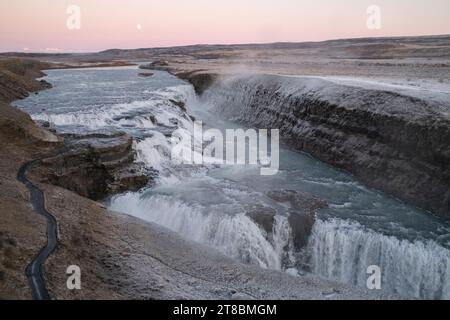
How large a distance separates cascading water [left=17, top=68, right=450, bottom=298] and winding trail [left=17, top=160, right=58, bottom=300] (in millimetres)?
3223

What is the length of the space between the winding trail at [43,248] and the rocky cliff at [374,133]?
1226cm

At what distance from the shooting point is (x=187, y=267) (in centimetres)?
927

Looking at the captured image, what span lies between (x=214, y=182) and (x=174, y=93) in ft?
68.2

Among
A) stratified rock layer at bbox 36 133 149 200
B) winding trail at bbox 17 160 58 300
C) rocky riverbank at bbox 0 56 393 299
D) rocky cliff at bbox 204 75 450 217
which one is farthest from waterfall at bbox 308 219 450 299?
stratified rock layer at bbox 36 133 149 200

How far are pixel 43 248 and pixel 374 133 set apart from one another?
14.2m

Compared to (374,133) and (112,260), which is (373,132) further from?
(112,260)

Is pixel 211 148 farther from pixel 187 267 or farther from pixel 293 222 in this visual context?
pixel 187 267

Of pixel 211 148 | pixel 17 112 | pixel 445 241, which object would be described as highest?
pixel 17 112

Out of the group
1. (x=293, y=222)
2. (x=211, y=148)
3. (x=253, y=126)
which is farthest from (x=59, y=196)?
(x=253, y=126)

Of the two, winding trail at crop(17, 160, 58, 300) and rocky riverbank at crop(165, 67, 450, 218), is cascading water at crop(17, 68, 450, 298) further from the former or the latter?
winding trail at crop(17, 160, 58, 300)

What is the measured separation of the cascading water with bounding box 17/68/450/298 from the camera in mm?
11109

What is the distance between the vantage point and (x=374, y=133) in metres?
17.4

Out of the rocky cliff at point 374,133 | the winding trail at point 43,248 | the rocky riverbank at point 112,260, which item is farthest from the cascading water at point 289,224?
the winding trail at point 43,248
